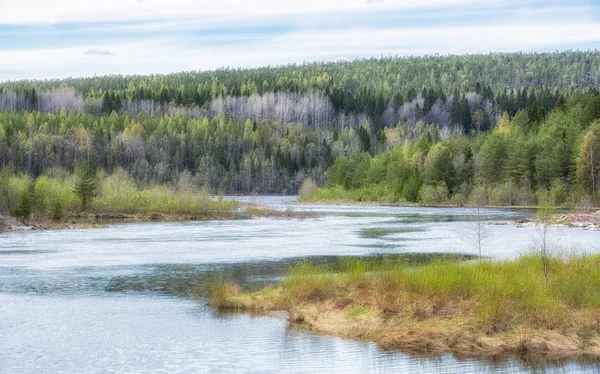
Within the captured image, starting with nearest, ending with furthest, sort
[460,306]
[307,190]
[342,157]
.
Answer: [460,306] < [307,190] < [342,157]

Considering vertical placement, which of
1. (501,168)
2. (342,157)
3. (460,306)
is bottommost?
(342,157)

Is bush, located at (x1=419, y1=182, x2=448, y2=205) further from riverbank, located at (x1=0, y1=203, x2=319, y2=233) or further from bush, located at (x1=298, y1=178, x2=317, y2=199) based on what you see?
riverbank, located at (x1=0, y1=203, x2=319, y2=233)

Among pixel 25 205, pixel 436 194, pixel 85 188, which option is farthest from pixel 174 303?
pixel 436 194

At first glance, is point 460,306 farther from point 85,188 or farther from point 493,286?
point 85,188

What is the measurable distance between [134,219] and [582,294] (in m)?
74.6

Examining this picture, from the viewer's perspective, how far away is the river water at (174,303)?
23016 millimetres

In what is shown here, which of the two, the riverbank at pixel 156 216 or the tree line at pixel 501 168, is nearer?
the riverbank at pixel 156 216

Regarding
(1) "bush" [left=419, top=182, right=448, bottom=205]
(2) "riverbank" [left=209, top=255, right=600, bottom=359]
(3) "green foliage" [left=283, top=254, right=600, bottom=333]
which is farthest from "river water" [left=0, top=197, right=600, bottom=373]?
(1) "bush" [left=419, top=182, right=448, bottom=205]

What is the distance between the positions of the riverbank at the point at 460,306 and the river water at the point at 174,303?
0.70m

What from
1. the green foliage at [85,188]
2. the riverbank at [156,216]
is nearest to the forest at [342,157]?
the riverbank at [156,216]

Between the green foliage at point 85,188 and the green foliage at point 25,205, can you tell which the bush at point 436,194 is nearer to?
the green foliage at point 85,188

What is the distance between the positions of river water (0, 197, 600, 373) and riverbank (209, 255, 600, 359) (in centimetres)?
70

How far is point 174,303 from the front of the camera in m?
33.1

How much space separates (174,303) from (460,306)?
472 inches
